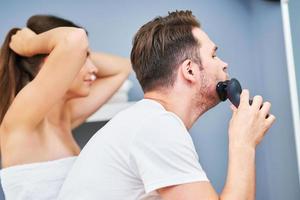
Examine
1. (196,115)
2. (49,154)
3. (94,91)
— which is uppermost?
(196,115)

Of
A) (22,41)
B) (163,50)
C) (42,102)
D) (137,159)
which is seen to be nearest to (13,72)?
(22,41)

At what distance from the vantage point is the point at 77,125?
153 cm

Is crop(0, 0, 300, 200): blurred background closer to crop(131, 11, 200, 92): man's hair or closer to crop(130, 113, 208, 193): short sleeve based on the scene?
crop(131, 11, 200, 92): man's hair

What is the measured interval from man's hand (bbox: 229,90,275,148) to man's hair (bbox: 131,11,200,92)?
0.17 metres

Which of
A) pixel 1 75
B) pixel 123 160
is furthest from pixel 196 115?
pixel 1 75

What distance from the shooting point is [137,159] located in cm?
80

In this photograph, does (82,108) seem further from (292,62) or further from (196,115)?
(292,62)

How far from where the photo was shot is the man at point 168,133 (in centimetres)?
78

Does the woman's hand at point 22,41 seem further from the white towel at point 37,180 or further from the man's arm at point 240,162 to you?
the man's arm at point 240,162

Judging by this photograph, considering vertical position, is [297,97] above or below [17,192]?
above

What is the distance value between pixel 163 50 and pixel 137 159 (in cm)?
32

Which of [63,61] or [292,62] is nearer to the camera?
[63,61]

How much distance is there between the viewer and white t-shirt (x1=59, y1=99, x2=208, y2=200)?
781 mm

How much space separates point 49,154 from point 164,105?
20.4 inches
